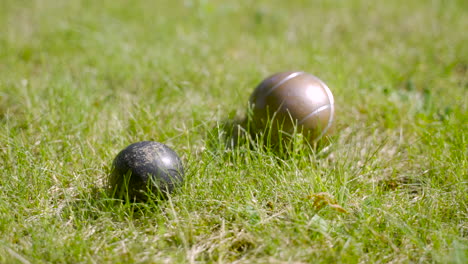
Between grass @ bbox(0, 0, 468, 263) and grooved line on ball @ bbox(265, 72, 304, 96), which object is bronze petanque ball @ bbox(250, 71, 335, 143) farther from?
grass @ bbox(0, 0, 468, 263)

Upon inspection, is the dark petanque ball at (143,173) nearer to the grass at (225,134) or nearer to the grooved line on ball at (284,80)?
the grass at (225,134)

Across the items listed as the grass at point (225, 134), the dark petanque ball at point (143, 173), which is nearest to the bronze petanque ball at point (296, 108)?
the grass at point (225, 134)

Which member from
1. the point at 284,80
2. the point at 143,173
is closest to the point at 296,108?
the point at 284,80

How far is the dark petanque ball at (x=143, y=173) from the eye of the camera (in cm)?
300

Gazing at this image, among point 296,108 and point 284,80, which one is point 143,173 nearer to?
point 296,108

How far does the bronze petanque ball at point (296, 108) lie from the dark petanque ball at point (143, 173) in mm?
976

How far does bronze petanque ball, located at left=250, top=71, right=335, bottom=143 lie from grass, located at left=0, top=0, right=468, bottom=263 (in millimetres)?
217

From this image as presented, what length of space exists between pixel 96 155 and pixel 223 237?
4.95 feet

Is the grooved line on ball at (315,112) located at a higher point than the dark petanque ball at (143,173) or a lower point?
higher

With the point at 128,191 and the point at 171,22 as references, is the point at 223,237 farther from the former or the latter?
the point at 171,22

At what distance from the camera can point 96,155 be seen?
3.72 meters

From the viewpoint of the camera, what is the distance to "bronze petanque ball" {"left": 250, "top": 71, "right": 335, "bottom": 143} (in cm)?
364

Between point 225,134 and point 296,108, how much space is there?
773mm

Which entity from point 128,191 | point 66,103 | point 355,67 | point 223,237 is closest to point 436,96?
point 355,67
